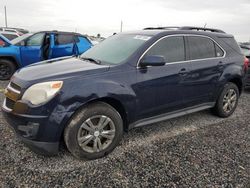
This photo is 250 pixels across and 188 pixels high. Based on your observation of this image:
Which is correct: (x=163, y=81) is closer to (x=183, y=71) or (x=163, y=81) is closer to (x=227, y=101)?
(x=183, y=71)

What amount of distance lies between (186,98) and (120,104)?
131cm

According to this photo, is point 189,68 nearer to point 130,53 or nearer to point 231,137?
point 130,53

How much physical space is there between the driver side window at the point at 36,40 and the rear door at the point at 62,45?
43cm

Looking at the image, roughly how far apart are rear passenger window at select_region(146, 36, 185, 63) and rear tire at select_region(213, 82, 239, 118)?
53.8 inches

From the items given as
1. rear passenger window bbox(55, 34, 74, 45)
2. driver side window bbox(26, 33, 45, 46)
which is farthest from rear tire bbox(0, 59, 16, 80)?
rear passenger window bbox(55, 34, 74, 45)

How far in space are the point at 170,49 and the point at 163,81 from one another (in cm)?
58

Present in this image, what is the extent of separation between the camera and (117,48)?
3.76 meters

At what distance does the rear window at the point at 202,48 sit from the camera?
4023mm

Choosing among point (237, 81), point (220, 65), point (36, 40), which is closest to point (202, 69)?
point (220, 65)

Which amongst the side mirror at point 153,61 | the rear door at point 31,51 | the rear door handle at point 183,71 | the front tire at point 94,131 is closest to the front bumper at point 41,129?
the front tire at point 94,131

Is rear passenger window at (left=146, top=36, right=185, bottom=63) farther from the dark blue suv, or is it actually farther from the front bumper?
the front bumper

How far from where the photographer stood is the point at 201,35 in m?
4.23

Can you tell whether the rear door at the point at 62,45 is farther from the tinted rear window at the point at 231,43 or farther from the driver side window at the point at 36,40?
the tinted rear window at the point at 231,43

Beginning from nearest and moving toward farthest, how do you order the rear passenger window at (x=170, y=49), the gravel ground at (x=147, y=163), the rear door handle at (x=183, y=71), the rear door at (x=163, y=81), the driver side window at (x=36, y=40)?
the gravel ground at (x=147, y=163), the rear door at (x=163, y=81), the rear passenger window at (x=170, y=49), the rear door handle at (x=183, y=71), the driver side window at (x=36, y=40)
